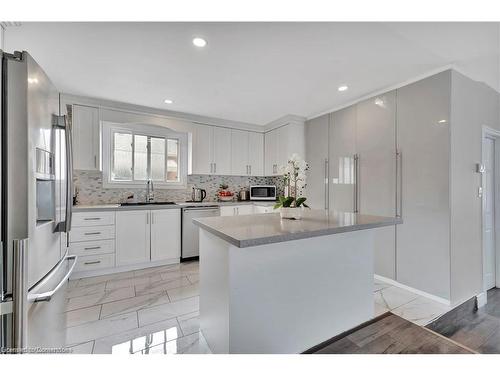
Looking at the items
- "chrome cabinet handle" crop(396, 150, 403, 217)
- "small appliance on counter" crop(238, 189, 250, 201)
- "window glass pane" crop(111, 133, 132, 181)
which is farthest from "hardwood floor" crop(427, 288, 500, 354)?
"window glass pane" crop(111, 133, 132, 181)

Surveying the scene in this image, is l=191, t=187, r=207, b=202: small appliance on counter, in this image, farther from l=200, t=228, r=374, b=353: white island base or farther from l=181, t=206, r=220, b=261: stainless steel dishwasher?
l=200, t=228, r=374, b=353: white island base

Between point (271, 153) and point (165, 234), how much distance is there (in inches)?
98.1

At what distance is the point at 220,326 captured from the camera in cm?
141

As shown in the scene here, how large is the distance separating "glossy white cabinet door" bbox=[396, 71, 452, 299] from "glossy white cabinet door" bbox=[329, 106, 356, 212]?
2.20ft

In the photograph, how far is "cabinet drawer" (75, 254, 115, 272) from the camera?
2943 millimetres

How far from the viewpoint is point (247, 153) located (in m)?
4.58

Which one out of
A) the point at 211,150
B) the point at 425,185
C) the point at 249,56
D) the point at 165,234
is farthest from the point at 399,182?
the point at 165,234

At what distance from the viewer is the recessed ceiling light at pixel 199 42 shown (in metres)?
1.86

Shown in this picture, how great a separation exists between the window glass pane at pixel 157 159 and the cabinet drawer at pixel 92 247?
1.27 m

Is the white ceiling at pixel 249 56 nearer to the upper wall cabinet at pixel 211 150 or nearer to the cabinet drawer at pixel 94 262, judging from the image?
the upper wall cabinet at pixel 211 150

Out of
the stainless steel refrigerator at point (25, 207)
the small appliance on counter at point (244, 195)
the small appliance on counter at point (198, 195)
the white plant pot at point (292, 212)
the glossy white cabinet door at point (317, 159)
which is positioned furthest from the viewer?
the small appliance on counter at point (244, 195)

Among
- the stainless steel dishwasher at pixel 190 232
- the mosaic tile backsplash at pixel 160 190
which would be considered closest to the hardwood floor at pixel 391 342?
the stainless steel dishwasher at pixel 190 232
